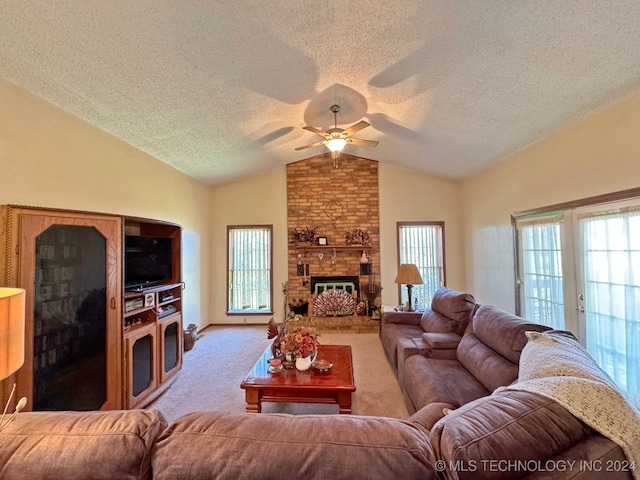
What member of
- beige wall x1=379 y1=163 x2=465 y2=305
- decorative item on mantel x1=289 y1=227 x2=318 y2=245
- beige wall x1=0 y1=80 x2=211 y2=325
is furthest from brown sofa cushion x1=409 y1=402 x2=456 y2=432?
decorative item on mantel x1=289 y1=227 x2=318 y2=245

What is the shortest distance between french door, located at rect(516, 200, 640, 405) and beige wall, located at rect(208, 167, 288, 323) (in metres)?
4.17

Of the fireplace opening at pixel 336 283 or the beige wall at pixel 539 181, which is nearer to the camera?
the beige wall at pixel 539 181

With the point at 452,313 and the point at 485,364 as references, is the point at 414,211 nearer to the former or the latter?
the point at 452,313

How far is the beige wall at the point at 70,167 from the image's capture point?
1.98 meters

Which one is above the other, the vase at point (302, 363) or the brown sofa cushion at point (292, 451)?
the brown sofa cushion at point (292, 451)

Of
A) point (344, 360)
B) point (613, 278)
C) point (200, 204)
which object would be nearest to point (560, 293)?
point (613, 278)

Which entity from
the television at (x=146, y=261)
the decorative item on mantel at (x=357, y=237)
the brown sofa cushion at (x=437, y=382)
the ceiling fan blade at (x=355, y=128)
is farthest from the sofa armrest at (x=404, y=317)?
the television at (x=146, y=261)

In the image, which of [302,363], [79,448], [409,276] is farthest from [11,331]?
[409,276]

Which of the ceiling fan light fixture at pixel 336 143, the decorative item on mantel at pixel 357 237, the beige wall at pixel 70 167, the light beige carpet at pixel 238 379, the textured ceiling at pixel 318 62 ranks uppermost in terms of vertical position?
the textured ceiling at pixel 318 62

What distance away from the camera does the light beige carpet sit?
8.73 feet

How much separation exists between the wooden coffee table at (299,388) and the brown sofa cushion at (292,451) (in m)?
1.39

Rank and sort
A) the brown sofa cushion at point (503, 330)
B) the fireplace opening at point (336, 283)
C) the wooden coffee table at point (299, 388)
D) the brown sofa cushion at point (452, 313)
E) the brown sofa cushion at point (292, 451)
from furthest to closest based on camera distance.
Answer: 1. the fireplace opening at point (336, 283)
2. the brown sofa cushion at point (452, 313)
3. the wooden coffee table at point (299, 388)
4. the brown sofa cushion at point (503, 330)
5. the brown sofa cushion at point (292, 451)

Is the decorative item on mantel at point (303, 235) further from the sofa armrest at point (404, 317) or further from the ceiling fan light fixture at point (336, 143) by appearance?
the ceiling fan light fixture at point (336, 143)

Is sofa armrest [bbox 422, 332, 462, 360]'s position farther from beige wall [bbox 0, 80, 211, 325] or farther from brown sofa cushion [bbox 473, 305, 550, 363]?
beige wall [bbox 0, 80, 211, 325]
